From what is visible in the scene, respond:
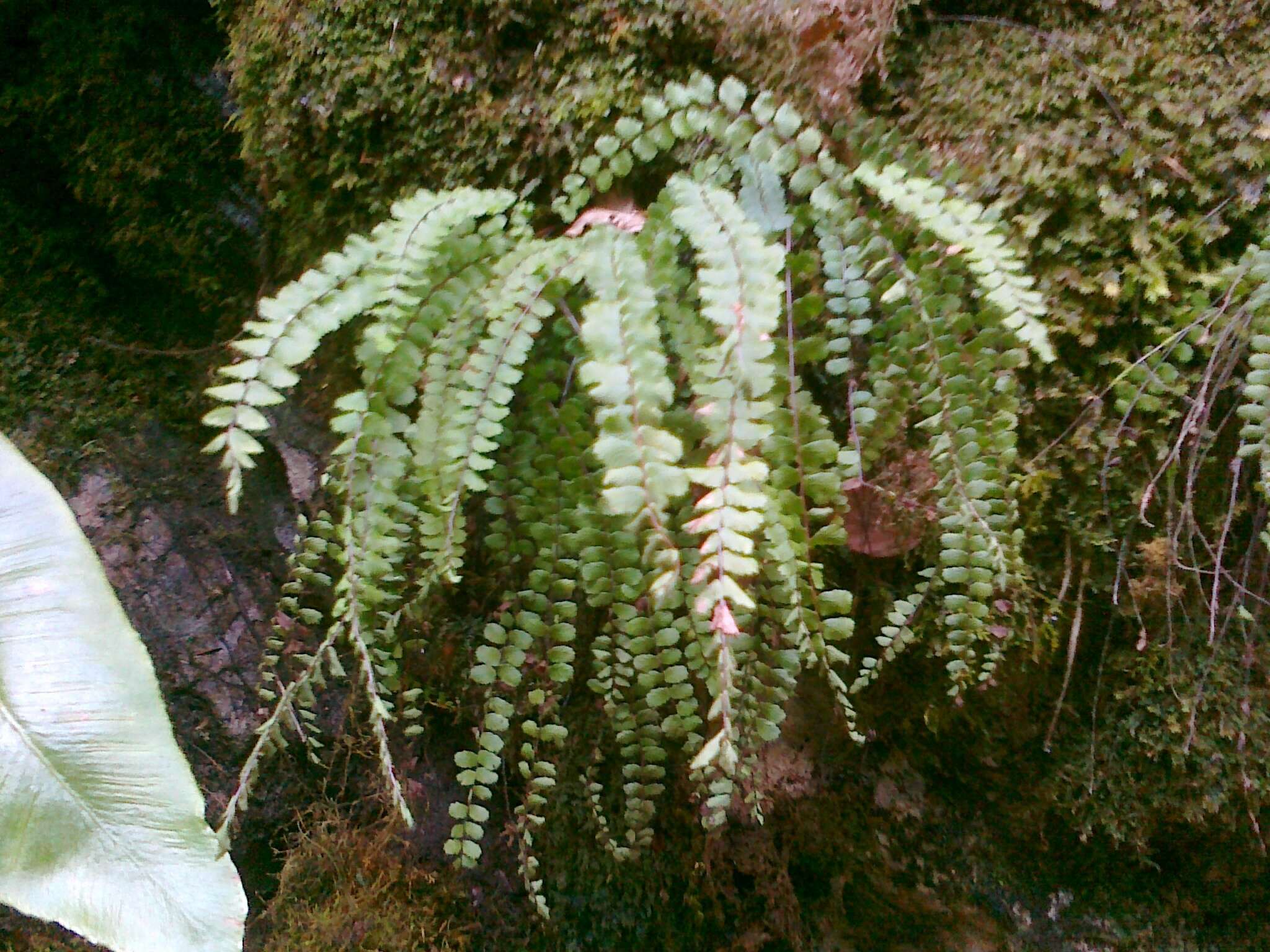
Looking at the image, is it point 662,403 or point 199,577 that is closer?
point 662,403

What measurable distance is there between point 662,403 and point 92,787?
0.95 metres

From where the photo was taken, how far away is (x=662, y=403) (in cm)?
104

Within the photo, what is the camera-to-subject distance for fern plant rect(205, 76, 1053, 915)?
3.81ft

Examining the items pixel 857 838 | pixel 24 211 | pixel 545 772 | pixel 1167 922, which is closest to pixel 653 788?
pixel 545 772

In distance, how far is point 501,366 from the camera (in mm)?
1215

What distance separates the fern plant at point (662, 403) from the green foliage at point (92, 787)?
0.10 m

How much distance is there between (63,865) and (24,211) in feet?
5.59

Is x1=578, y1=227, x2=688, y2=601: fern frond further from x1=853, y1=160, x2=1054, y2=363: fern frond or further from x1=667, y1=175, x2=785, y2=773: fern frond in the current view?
x1=853, y1=160, x2=1054, y2=363: fern frond

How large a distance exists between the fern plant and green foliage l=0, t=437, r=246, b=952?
102 mm

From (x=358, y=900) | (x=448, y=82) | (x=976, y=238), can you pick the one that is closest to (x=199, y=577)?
(x=358, y=900)

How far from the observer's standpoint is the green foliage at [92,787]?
42.5 inches

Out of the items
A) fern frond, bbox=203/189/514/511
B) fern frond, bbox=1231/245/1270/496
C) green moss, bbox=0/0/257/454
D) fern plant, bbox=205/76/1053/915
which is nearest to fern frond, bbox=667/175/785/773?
fern plant, bbox=205/76/1053/915

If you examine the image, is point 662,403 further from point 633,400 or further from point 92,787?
point 92,787

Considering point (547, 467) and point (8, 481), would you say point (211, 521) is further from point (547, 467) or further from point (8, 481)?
point (547, 467)
